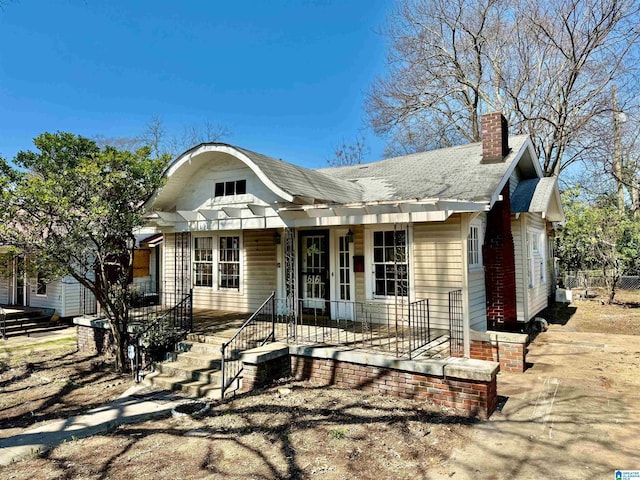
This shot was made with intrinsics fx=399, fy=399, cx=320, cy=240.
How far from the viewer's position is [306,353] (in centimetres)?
676

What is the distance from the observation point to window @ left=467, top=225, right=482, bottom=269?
28.9 ft

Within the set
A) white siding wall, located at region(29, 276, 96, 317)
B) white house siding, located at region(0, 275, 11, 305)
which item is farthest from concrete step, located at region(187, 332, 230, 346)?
white house siding, located at region(0, 275, 11, 305)

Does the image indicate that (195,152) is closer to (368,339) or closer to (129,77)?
(368,339)

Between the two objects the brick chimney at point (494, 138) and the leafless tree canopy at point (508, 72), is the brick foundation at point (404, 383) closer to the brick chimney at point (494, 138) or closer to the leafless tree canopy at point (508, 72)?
the brick chimney at point (494, 138)

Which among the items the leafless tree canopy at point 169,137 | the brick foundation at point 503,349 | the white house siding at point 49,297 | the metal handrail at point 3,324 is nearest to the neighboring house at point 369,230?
the brick foundation at point 503,349

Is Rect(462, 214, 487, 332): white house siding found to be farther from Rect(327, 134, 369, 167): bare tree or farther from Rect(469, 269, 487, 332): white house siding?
Rect(327, 134, 369, 167): bare tree

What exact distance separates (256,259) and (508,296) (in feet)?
21.8

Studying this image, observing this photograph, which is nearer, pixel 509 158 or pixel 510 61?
pixel 509 158

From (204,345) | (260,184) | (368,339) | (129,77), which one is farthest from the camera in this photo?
(129,77)

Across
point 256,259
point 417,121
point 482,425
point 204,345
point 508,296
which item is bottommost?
point 482,425

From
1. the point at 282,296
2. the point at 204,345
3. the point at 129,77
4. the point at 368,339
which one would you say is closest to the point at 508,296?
the point at 368,339

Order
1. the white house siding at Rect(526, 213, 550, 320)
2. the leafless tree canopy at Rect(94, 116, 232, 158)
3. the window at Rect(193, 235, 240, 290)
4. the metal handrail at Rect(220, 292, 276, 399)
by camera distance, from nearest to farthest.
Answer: the metal handrail at Rect(220, 292, 276, 399) < the window at Rect(193, 235, 240, 290) < the white house siding at Rect(526, 213, 550, 320) < the leafless tree canopy at Rect(94, 116, 232, 158)

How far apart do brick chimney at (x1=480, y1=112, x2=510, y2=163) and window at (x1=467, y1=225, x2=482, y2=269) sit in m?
2.07

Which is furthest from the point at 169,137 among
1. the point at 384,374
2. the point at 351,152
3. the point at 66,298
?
the point at 384,374
